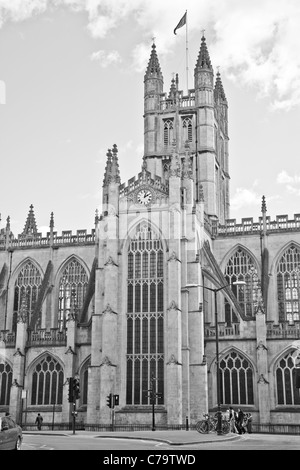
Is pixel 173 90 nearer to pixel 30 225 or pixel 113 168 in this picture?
pixel 113 168

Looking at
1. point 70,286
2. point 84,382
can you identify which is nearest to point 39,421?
point 84,382

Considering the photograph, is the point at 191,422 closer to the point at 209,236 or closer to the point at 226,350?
the point at 226,350

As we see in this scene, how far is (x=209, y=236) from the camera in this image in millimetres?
57656

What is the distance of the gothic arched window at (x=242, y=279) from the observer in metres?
56.1

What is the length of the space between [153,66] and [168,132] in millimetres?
7717

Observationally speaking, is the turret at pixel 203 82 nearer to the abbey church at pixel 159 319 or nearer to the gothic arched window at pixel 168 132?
the gothic arched window at pixel 168 132

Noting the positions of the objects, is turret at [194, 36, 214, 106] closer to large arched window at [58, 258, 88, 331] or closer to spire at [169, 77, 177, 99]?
spire at [169, 77, 177, 99]

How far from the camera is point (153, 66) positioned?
68.1m

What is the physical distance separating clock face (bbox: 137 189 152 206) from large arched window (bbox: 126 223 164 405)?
1.78m

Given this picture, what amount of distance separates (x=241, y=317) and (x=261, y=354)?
3.29 metres

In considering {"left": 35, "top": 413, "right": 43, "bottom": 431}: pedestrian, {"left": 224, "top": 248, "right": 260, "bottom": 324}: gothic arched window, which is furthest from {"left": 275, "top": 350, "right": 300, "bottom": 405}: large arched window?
{"left": 35, "top": 413, "right": 43, "bottom": 431}: pedestrian

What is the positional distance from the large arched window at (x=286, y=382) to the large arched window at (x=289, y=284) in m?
7.98

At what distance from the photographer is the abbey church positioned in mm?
46875
